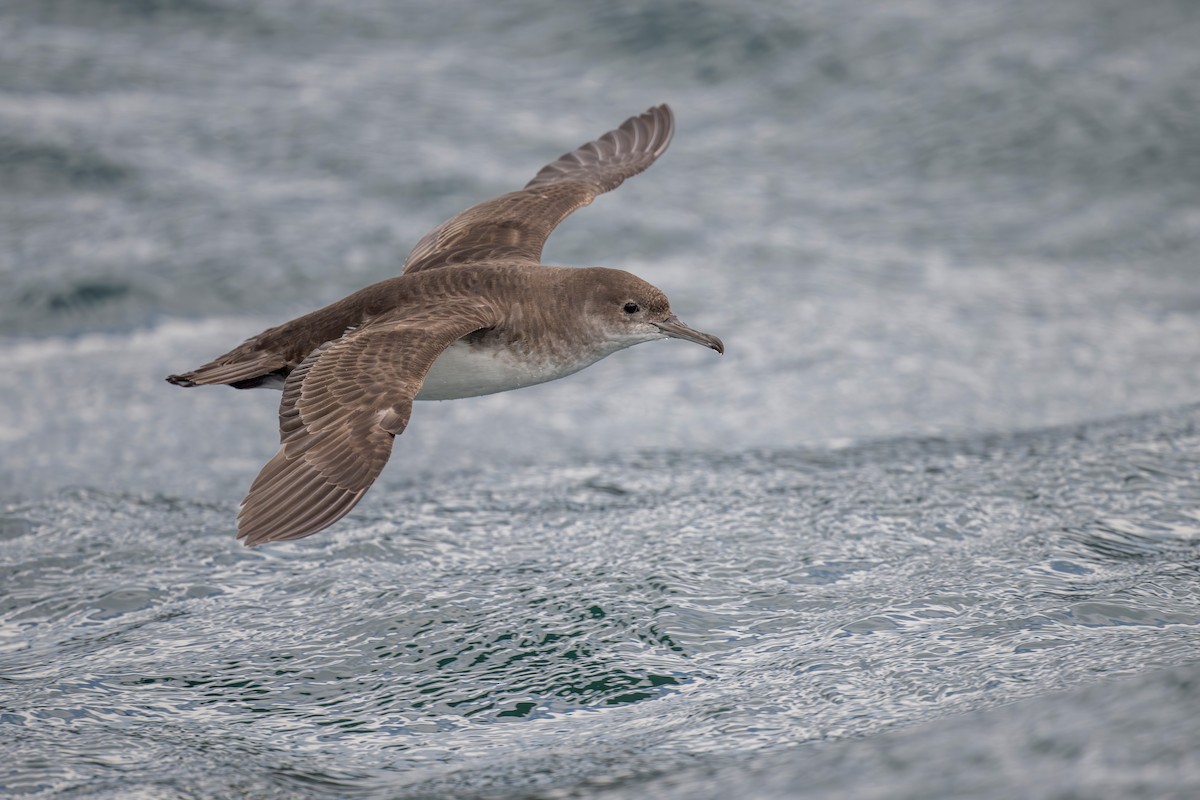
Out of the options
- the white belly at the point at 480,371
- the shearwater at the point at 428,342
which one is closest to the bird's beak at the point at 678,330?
the shearwater at the point at 428,342

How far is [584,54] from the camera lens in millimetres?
13164

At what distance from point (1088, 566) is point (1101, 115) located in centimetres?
647

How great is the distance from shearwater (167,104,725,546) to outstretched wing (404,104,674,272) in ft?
0.04

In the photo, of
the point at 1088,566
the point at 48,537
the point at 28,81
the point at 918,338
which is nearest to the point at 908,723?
the point at 1088,566

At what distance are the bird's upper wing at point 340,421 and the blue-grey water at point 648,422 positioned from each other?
2.59 ft

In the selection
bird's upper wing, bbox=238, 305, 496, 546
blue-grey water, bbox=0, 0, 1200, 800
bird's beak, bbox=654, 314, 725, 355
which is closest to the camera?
blue-grey water, bbox=0, 0, 1200, 800

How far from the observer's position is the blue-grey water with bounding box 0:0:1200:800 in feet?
17.5

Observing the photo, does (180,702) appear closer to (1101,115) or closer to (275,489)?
(275,489)

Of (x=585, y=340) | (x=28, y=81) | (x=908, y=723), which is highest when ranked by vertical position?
(x=28, y=81)

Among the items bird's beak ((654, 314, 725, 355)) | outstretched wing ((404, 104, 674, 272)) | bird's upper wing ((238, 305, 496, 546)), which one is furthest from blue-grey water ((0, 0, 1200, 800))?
outstretched wing ((404, 104, 674, 272))

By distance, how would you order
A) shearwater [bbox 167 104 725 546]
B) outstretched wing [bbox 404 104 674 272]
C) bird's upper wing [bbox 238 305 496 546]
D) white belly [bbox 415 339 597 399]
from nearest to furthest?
bird's upper wing [bbox 238 305 496 546]
shearwater [bbox 167 104 725 546]
white belly [bbox 415 339 597 399]
outstretched wing [bbox 404 104 674 272]

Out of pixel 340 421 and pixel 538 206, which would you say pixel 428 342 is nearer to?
pixel 340 421

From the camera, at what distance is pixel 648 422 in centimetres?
950

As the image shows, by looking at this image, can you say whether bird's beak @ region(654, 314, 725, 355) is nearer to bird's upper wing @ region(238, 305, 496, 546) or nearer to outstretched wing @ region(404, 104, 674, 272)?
outstretched wing @ region(404, 104, 674, 272)
